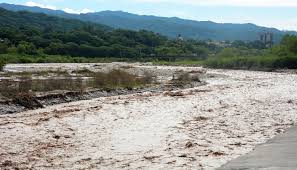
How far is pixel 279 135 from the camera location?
1748 centimetres

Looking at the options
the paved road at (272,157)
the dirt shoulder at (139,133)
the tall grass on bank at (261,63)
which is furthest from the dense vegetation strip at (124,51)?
the paved road at (272,157)

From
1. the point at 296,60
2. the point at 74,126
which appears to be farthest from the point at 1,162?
the point at 296,60

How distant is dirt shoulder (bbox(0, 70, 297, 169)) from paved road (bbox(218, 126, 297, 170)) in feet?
1.55

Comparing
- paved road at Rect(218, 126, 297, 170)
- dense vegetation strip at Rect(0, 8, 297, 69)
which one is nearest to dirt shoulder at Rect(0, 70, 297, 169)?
paved road at Rect(218, 126, 297, 170)

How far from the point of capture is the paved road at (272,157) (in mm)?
12227

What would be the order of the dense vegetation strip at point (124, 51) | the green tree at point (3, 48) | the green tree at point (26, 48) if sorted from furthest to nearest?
the green tree at point (26, 48), the green tree at point (3, 48), the dense vegetation strip at point (124, 51)

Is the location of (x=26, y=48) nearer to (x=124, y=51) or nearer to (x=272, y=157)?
(x=124, y=51)

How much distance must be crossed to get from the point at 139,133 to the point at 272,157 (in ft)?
21.0

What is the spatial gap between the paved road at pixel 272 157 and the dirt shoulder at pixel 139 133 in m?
0.47

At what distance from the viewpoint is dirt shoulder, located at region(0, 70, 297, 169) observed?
14000 millimetres

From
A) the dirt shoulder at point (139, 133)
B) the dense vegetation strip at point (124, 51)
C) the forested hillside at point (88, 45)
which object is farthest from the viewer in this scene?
the forested hillside at point (88, 45)

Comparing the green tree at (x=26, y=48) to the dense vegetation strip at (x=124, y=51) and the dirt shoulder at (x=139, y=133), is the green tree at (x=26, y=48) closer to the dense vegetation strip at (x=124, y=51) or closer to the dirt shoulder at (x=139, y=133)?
the dense vegetation strip at (x=124, y=51)

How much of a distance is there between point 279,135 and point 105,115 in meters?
9.10

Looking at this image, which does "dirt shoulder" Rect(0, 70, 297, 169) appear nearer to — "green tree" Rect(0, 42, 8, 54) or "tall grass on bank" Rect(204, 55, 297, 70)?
"tall grass on bank" Rect(204, 55, 297, 70)
